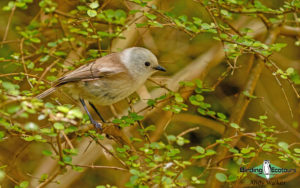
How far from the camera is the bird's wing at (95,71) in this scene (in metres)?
3.22

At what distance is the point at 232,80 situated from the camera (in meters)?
5.34

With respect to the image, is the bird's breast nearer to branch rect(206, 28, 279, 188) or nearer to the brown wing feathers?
the brown wing feathers

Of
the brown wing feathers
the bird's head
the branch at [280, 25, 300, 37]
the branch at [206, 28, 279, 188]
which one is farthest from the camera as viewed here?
the branch at [280, 25, 300, 37]

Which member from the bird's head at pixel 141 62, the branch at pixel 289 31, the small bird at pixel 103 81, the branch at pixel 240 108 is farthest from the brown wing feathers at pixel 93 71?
the branch at pixel 289 31

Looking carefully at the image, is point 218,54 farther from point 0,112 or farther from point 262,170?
point 0,112

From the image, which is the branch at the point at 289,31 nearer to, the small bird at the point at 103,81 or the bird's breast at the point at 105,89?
the small bird at the point at 103,81

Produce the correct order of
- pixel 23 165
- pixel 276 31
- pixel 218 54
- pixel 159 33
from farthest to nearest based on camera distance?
pixel 23 165 < pixel 159 33 < pixel 218 54 < pixel 276 31

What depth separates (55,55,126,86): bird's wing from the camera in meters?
3.22

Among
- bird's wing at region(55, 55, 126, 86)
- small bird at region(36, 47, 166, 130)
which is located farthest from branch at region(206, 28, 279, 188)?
bird's wing at region(55, 55, 126, 86)

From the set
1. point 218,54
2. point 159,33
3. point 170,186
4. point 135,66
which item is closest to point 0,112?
point 170,186

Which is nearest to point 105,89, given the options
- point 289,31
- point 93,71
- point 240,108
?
point 93,71

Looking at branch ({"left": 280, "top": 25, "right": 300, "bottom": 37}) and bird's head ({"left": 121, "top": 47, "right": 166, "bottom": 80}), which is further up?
branch ({"left": 280, "top": 25, "right": 300, "bottom": 37})

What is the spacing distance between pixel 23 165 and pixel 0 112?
12.7ft

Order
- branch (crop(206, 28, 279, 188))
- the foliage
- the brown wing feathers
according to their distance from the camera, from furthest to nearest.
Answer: branch (crop(206, 28, 279, 188))
the brown wing feathers
the foliage
